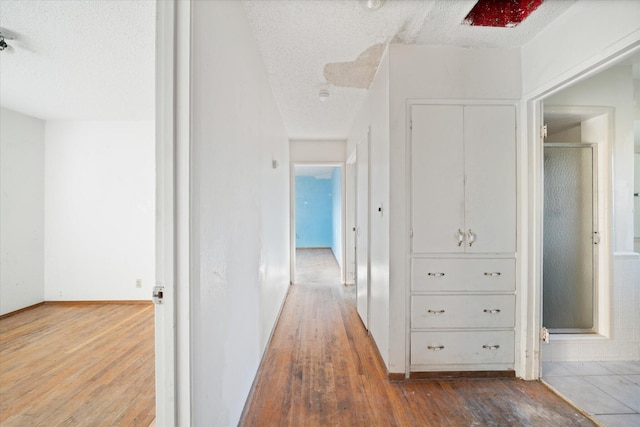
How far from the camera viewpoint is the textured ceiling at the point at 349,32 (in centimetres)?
155

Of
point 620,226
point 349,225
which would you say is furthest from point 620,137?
point 349,225

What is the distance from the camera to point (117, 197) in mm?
3408

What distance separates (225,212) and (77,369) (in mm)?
2072

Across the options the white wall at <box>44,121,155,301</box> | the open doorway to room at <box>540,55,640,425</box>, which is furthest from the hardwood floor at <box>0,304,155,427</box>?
the open doorway to room at <box>540,55,640,425</box>

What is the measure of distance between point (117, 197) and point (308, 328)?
3.02 metres

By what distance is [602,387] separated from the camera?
5.89 feet

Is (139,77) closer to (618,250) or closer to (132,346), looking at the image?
(132,346)

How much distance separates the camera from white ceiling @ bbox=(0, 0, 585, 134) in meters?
1.57

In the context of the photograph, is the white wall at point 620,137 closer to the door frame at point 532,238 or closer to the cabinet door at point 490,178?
the door frame at point 532,238

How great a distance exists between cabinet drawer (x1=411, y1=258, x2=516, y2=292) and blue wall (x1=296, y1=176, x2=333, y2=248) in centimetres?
712

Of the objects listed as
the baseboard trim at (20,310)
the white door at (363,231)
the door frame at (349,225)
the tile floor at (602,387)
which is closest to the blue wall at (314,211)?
the door frame at (349,225)

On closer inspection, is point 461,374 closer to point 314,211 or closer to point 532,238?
point 532,238

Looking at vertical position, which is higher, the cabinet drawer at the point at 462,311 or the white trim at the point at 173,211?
the white trim at the point at 173,211

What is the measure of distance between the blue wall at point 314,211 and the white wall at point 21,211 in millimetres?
6413
